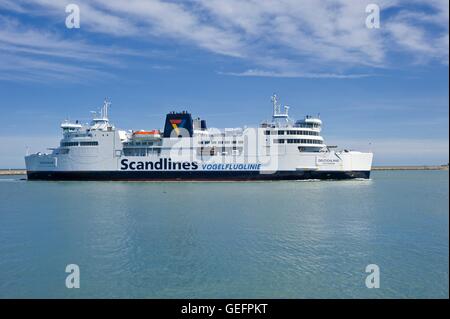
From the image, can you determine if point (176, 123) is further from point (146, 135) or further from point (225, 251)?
point (225, 251)

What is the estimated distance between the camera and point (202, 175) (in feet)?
140

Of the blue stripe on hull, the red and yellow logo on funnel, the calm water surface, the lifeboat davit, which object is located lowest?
the calm water surface

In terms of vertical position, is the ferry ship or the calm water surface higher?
the ferry ship

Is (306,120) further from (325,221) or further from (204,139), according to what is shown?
(325,221)

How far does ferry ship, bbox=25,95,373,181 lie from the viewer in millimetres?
41500

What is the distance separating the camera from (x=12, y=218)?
1872 cm

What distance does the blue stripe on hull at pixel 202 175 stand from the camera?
1635 inches

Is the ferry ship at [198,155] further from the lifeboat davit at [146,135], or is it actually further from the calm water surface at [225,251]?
the calm water surface at [225,251]

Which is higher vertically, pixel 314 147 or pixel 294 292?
pixel 314 147

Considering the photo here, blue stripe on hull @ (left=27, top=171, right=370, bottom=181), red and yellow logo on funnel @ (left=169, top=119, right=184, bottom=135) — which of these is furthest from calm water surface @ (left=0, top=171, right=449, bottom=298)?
red and yellow logo on funnel @ (left=169, top=119, right=184, bottom=135)

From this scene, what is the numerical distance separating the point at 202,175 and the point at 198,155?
2628 millimetres

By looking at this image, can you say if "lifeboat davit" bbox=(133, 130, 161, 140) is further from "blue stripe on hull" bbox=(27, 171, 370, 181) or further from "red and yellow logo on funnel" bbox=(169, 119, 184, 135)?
"blue stripe on hull" bbox=(27, 171, 370, 181)
